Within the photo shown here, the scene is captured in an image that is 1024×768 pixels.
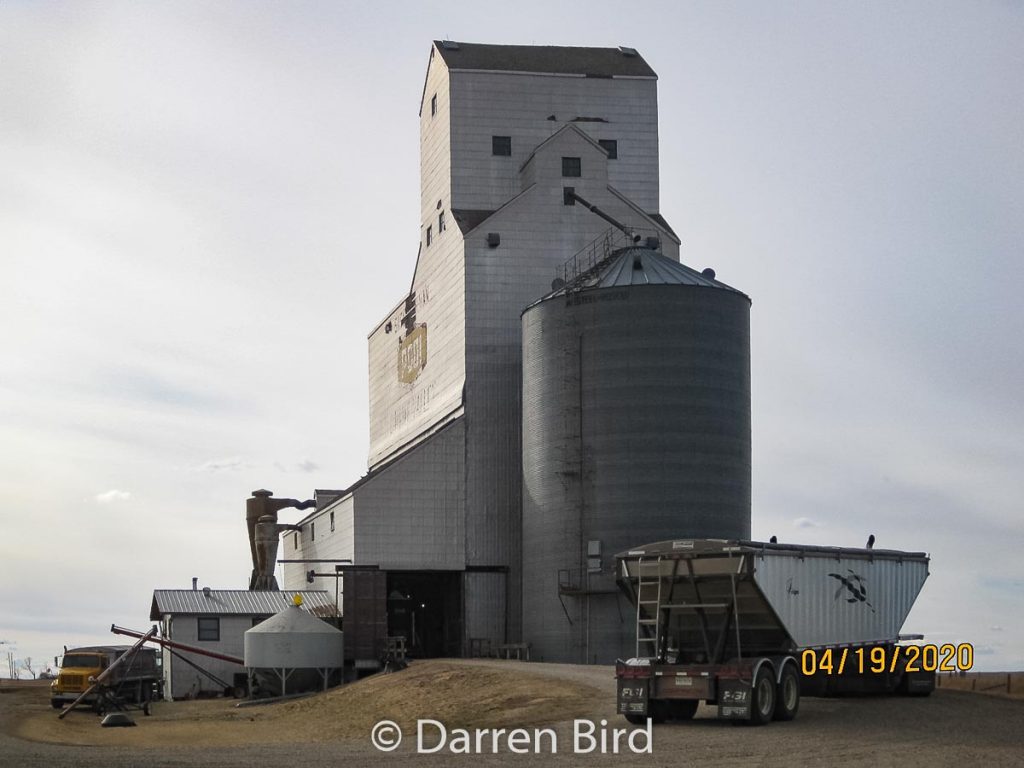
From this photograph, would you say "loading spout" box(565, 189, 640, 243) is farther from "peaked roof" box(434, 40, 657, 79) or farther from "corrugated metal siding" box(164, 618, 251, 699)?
"corrugated metal siding" box(164, 618, 251, 699)

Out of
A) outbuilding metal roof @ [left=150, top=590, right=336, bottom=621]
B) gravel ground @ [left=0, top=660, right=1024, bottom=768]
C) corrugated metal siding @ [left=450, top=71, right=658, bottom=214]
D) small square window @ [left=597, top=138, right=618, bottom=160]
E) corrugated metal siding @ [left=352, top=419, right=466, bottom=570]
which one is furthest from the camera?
small square window @ [left=597, top=138, right=618, bottom=160]

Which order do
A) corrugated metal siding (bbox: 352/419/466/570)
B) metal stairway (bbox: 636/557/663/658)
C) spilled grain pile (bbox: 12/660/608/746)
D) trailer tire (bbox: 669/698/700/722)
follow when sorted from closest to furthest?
trailer tire (bbox: 669/698/700/722) < metal stairway (bbox: 636/557/663/658) < spilled grain pile (bbox: 12/660/608/746) < corrugated metal siding (bbox: 352/419/466/570)

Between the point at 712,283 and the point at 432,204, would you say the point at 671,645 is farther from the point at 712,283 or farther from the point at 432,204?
the point at 432,204

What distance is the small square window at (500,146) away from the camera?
263 feet


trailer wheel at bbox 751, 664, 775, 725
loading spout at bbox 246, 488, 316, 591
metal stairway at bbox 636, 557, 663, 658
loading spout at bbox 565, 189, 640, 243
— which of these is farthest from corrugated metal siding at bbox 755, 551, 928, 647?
loading spout at bbox 246, 488, 316, 591

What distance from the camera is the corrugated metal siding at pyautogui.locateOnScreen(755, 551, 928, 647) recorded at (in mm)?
37062

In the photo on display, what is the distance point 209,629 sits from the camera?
70.5 meters

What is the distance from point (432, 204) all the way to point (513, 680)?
133 ft

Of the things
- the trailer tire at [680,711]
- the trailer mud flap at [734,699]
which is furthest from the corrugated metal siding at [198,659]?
the trailer mud flap at [734,699]

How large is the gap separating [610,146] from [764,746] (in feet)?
182

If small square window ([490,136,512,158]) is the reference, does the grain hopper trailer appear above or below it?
below

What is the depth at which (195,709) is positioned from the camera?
2266 inches

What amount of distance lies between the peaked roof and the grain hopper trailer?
47.3 meters

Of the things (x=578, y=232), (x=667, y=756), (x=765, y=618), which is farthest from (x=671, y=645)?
(x=578, y=232)
